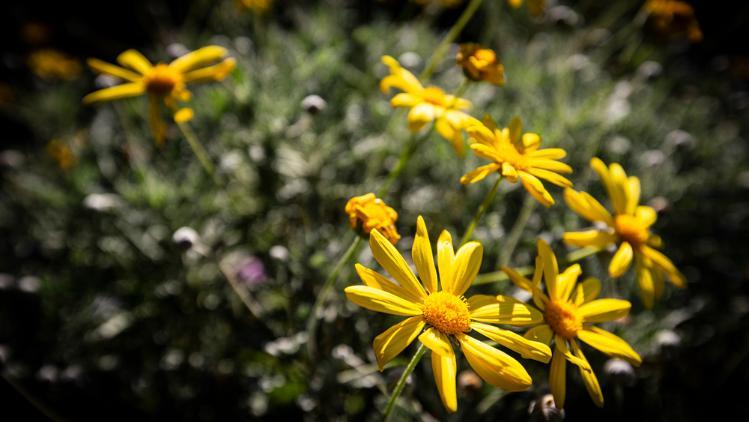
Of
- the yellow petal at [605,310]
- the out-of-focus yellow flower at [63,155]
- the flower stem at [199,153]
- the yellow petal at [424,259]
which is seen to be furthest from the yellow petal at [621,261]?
the out-of-focus yellow flower at [63,155]

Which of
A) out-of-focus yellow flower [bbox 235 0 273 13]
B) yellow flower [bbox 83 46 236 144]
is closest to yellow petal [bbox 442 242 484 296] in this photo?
yellow flower [bbox 83 46 236 144]

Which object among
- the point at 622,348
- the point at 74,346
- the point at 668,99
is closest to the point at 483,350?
the point at 622,348

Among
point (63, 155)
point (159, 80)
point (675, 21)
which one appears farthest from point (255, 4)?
point (675, 21)

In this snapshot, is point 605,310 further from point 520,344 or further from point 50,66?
point 50,66

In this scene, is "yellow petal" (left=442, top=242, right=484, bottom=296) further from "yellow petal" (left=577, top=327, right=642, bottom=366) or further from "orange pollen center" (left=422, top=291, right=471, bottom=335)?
"yellow petal" (left=577, top=327, right=642, bottom=366)

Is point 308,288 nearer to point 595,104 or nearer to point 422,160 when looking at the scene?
point 422,160

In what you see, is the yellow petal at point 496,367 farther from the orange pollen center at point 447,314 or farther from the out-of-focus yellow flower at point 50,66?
the out-of-focus yellow flower at point 50,66

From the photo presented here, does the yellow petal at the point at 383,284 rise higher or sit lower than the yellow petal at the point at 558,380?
higher
